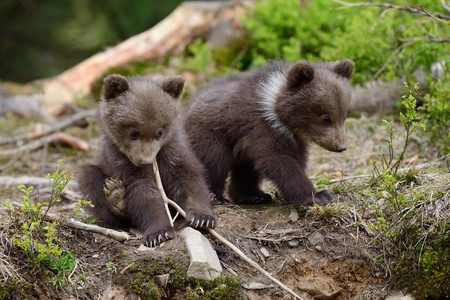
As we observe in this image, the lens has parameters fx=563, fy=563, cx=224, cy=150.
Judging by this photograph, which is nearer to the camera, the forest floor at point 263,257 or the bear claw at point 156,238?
the forest floor at point 263,257

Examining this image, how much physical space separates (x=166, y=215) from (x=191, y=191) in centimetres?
36

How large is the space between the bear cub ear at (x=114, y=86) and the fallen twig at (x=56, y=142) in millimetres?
4318

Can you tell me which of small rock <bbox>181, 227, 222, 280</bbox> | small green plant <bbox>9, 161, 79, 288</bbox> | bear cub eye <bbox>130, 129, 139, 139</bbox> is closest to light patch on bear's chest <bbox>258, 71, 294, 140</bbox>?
bear cub eye <bbox>130, 129, 139, 139</bbox>

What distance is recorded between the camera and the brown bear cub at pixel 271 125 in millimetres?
5523

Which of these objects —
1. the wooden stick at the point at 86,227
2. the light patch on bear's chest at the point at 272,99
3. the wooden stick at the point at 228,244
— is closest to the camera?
the wooden stick at the point at 228,244

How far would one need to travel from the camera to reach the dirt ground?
179 inches

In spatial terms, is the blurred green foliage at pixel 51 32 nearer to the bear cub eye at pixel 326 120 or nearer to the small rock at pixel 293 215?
the bear cub eye at pixel 326 120

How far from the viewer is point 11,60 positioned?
58.2 feet

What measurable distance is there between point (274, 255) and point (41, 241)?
201cm

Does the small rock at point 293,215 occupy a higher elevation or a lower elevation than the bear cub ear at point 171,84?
lower

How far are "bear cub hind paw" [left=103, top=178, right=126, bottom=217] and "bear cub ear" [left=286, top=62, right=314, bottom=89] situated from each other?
195 cm

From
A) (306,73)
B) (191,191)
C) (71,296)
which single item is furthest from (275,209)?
(71,296)

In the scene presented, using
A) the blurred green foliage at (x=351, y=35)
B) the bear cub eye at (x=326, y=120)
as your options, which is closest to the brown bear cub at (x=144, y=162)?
the bear cub eye at (x=326, y=120)

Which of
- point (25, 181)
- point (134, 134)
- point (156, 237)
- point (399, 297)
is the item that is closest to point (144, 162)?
point (134, 134)
